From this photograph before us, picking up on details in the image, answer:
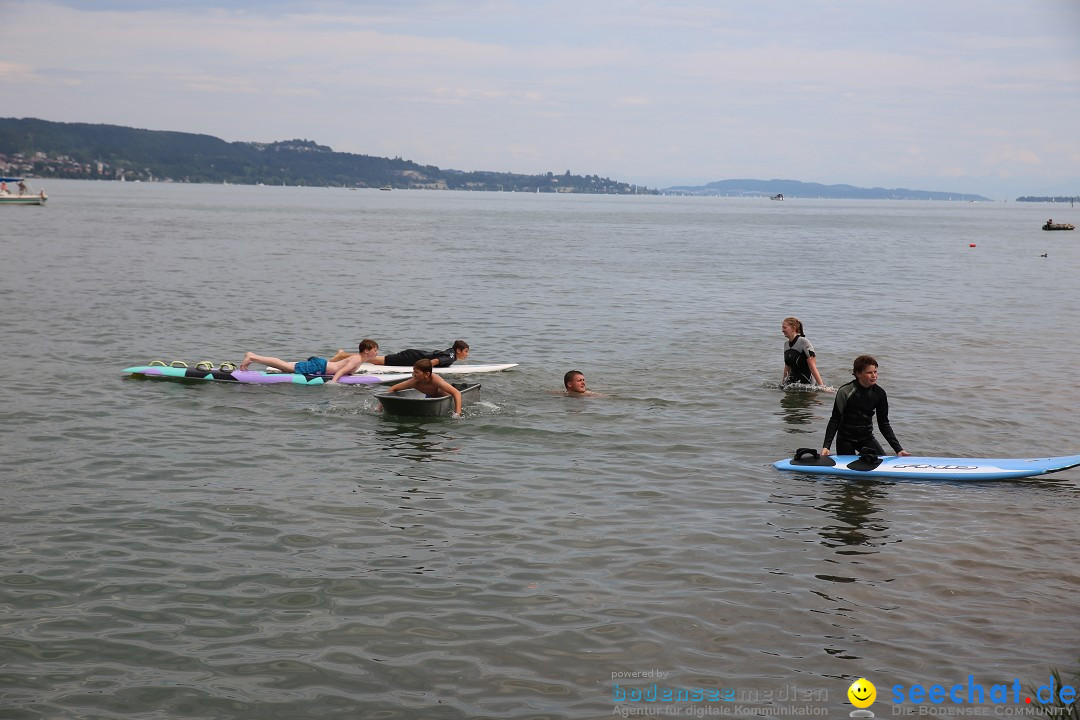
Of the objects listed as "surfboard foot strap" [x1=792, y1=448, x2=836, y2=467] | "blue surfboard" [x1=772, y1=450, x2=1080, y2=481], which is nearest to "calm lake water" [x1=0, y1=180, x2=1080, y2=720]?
"blue surfboard" [x1=772, y1=450, x2=1080, y2=481]

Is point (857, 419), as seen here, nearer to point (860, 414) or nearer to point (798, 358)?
point (860, 414)

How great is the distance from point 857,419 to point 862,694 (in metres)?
6.42

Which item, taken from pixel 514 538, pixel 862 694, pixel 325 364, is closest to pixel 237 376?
pixel 325 364

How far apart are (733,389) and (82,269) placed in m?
31.3

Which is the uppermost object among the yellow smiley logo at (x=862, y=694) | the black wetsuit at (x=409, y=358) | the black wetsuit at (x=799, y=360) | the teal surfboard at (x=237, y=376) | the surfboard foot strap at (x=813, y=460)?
the black wetsuit at (x=799, y=360)

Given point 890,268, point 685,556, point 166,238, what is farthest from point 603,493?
point 166,238

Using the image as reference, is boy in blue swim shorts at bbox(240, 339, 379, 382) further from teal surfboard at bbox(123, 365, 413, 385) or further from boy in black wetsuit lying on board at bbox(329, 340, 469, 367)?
boy in black wetsuit lying on board at bbox(329, 340, 469, 367)

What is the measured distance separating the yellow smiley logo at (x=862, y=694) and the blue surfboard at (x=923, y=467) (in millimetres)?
5804

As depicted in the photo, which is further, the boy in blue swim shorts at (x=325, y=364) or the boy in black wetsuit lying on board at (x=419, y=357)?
the boy in black wetsuit lying on board at (x=419, y=357)

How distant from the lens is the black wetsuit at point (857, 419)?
1288 centimetres

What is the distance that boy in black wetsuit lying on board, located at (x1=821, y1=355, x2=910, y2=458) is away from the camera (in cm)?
1274

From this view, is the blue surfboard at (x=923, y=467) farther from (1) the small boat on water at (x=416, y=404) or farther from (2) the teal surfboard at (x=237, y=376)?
(2) the teal surfboard at (x=237, y=376)

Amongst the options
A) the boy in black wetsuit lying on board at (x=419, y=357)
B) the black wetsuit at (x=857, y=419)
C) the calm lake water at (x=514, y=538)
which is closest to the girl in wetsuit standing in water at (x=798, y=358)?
the calm lake water at (x=514, y=538)

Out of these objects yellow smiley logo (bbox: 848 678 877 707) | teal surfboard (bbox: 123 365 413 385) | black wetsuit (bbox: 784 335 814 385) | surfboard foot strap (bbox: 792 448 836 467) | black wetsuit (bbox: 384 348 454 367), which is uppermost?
black wetsuit (bbox: 784 335 814 385)
